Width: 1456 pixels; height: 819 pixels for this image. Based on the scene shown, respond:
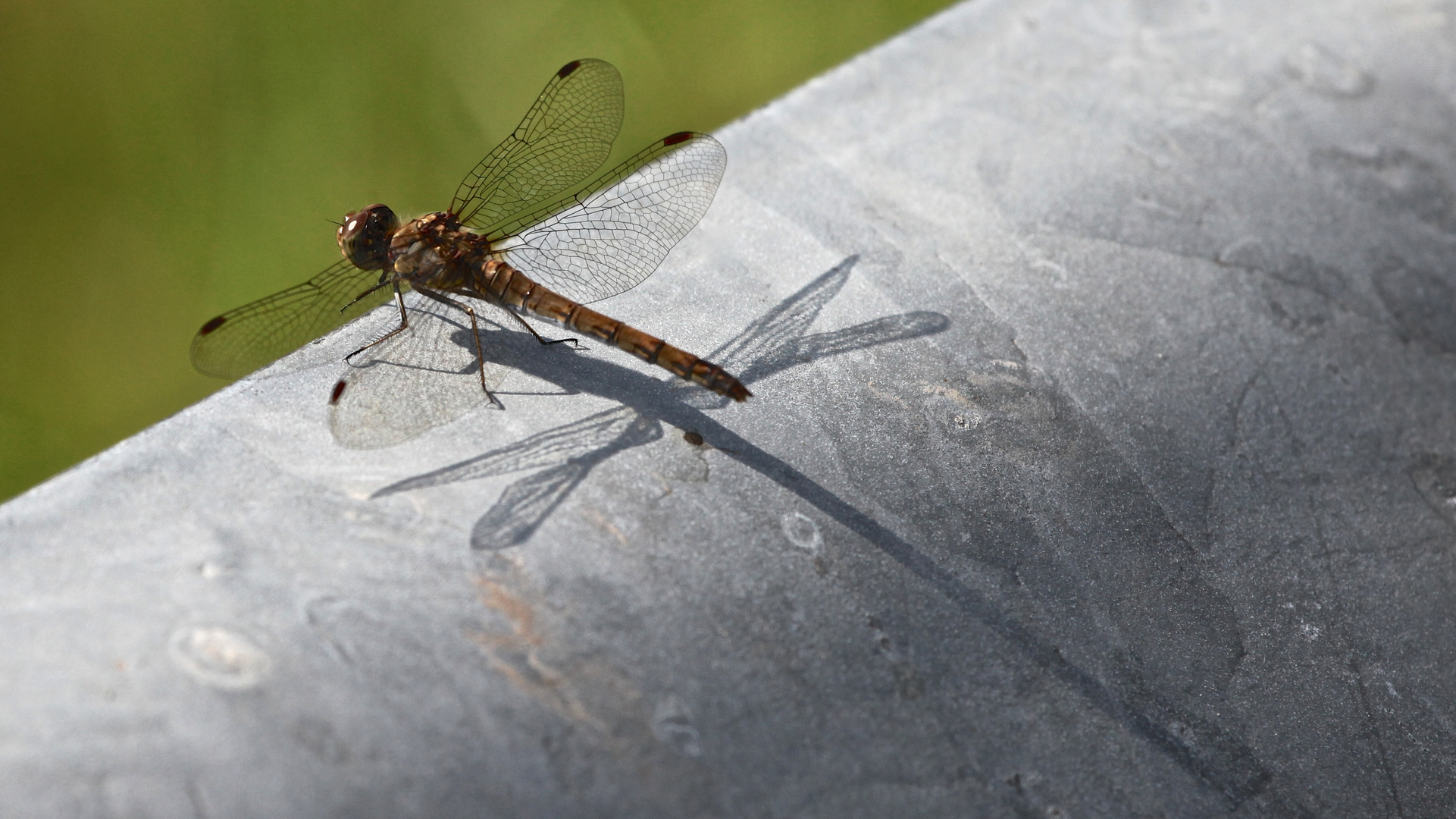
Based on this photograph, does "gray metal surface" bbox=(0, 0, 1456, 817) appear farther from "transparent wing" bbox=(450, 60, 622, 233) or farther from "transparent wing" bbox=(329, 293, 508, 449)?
"transparent wing" bbox=(450, 60, 622, 233)

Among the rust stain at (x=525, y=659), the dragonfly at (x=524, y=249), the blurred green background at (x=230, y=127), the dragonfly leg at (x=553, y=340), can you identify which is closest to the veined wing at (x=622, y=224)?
the dragonfly at (x=524, y=249)

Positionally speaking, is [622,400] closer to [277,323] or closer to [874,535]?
[874,535]

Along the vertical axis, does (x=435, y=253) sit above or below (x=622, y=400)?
above

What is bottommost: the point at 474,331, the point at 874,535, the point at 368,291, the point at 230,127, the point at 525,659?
the point at 874,535

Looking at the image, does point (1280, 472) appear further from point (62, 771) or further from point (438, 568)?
point (62, 771)

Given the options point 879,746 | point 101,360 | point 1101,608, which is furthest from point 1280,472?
point 101,360

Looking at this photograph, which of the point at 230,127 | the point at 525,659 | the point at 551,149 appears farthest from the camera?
Answer: the point at 230,127

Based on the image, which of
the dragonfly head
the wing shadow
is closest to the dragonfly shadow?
the wing shadow

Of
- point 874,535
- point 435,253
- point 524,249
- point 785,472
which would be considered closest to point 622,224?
point 524,249
